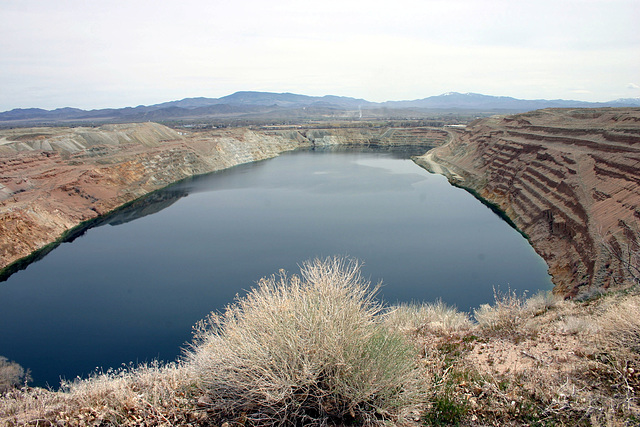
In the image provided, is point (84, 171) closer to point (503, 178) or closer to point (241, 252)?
point (241, 252)

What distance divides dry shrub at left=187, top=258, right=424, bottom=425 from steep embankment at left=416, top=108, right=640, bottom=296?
8004mm

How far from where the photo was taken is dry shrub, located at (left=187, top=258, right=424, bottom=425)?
225 inches

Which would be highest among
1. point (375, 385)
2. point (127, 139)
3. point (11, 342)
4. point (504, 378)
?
point (127, 139)

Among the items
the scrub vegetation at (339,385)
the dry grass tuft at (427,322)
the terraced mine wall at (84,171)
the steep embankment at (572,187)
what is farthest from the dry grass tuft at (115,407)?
the terraced mine wall at (84,171)

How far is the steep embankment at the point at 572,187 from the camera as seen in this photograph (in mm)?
17453

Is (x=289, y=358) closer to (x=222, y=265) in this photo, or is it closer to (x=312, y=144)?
(x=222, y=265)

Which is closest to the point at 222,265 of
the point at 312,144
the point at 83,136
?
the point at 83,136

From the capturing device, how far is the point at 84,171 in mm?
39125

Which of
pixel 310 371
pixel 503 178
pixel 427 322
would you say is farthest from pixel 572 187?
pixel 310 371

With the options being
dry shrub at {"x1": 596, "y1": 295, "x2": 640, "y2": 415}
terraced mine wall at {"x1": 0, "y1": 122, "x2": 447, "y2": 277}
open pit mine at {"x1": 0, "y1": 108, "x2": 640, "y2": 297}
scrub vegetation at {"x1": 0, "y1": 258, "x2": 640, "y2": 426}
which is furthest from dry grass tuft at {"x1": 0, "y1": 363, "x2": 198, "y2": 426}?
terraced mine wall at {"x1": 0, "y1": 122, "x2": 447, "y2": 277}

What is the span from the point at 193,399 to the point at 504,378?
17.7 ft

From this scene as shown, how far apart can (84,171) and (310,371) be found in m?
41.4

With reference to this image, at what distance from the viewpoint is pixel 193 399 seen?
663cm

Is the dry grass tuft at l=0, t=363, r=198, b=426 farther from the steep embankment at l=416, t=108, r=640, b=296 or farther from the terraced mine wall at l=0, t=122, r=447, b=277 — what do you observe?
the terraced mine wall at l=0, t=122, r=447, b=277
